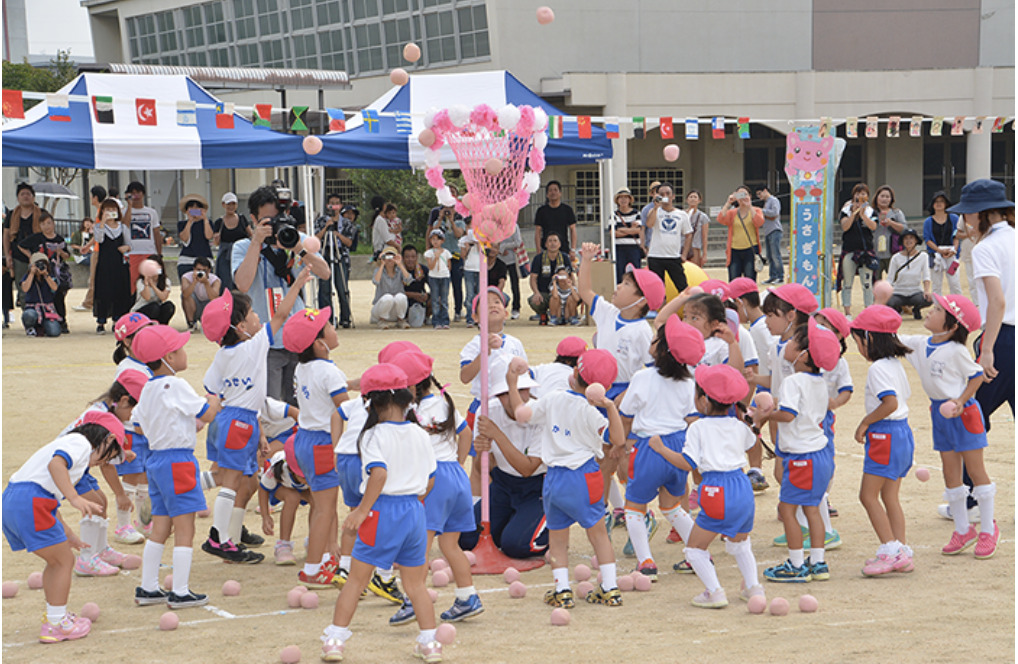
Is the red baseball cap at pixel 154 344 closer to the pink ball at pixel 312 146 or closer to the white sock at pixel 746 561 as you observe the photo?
the white sock at pixel 746 561

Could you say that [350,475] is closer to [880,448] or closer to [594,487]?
[594,487]

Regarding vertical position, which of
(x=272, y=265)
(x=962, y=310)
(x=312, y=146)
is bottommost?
(x=962, y=310)

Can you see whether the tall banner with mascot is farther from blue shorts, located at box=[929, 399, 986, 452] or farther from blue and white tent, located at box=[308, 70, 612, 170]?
blue shorts, located at box=[929, 399, 986, 452]

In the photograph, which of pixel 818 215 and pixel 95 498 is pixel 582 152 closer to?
pixel 818 215

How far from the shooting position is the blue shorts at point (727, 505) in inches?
217

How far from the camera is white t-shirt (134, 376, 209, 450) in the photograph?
5762mm

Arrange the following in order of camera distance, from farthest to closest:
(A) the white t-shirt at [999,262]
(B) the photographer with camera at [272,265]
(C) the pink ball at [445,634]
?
1. (B) the photographer with camera at [272,265]
2. (A) the white t-shirt at [999,262]
3. (C) the pink ball at [445,634]

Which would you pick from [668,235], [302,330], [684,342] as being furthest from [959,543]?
[668,235]

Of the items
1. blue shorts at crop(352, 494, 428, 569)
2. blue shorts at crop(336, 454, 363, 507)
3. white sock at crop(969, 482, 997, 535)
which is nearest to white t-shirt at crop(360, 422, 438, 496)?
blue shorts at crop(352, 494, 428, 569)

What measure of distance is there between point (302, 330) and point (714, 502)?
2.31 m

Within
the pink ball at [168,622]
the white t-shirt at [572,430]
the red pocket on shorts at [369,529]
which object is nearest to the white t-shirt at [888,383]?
the white t-shirt at [572,430]

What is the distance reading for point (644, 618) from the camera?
18.0ft

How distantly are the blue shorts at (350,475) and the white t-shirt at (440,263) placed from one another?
35.2 ft

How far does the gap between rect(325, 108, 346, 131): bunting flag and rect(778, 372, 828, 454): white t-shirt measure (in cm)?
929
